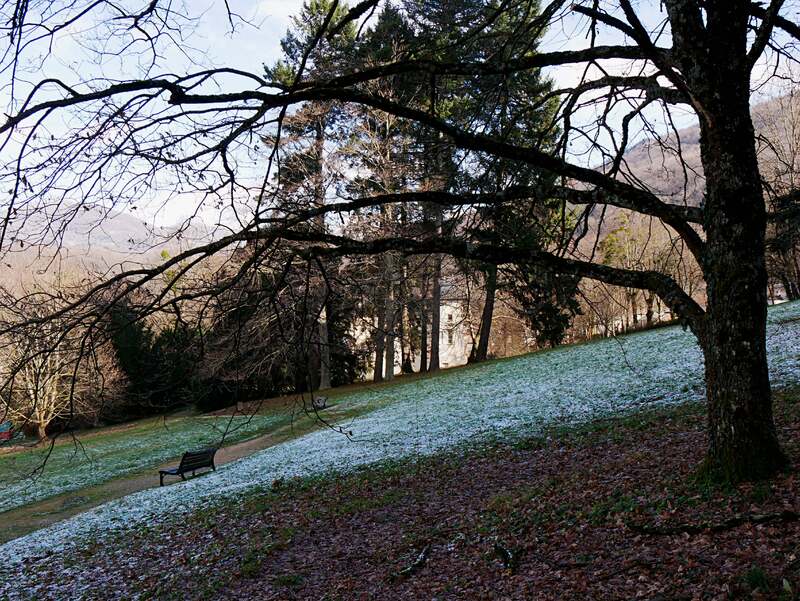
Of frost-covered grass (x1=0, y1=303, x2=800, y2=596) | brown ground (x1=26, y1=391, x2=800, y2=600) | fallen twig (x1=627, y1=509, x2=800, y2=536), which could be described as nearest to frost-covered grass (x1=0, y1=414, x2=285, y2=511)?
frost-covered grass (x1=0, y1=303, x2=800, y2=596)

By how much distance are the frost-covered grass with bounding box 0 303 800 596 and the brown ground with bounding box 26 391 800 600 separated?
56.8 inches

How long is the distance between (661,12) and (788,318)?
17.3m

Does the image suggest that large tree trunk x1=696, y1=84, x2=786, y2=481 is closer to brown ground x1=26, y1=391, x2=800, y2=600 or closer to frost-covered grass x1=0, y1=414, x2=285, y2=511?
brown ground x1=26, y1=391, x2=800, y2=600

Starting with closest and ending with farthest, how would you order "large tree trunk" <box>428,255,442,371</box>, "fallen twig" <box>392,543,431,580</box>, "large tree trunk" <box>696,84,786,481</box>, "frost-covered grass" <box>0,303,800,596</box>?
"large tree trunk" <box>696,84,786,481</box>, "fallen twig" <box>392,543,431,580</box>, "frost-covered grass" <box>0,303,800,596</box>, "large tree trunk" <box>428,255,442,371</box>

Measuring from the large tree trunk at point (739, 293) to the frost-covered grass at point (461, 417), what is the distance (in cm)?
466

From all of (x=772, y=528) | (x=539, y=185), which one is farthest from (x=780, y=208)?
(x=772, y=528)

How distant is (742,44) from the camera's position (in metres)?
5.09

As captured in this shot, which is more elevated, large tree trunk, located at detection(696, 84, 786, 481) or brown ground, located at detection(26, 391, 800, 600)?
large tree trunk, located at detection(696, 84, 786, 481)

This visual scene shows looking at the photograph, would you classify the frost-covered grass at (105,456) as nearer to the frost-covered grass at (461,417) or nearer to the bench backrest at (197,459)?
the bench backrest at (197,459)

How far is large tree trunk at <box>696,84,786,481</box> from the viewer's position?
16.2 ft

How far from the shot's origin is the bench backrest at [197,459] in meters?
15.2

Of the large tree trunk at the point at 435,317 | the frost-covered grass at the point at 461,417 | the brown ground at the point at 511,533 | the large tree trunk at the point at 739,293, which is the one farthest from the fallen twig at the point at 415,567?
the large tree trunk at the point at 435,317

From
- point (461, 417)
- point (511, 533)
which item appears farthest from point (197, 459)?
point (511, 533)

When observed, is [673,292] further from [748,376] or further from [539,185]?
[539,185]
